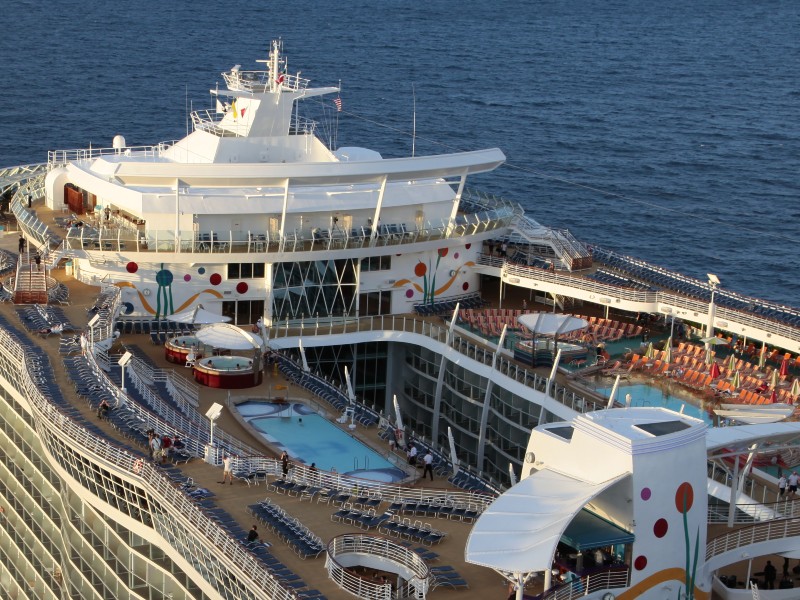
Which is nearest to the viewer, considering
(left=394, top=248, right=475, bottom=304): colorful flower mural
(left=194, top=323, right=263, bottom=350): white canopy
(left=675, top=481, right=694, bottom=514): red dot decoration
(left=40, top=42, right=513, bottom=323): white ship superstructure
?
(left=675, top=481, right=694, bottom=514): red dot decoration

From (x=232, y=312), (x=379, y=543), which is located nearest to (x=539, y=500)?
(x=379, y=543)

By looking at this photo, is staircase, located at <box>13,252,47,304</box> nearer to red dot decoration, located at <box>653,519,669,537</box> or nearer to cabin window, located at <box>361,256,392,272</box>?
cabin window, located at <box>361,256,392,272</box>

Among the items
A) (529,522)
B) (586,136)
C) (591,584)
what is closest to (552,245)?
(591,584)

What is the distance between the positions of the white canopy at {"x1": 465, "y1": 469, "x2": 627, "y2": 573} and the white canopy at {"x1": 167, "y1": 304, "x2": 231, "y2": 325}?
99.6 feet

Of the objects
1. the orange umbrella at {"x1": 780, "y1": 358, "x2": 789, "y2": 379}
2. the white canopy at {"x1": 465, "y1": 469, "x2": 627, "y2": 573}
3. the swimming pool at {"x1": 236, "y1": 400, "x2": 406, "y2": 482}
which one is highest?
the white canopy at {"x1": 465, "y1": 469, "x2": 627, "y2": 573}

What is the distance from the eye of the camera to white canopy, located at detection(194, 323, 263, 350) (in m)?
70.2

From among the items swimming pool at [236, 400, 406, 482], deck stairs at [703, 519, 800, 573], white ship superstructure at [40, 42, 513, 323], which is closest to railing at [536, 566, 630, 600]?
deck stairs at [703, 519, 800, 573]

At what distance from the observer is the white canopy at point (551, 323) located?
233 ft

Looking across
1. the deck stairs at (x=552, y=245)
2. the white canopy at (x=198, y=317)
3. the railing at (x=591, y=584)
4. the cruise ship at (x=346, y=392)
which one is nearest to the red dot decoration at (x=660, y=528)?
the cruise ship at (x=346, y=392)

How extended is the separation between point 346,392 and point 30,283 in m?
17.1

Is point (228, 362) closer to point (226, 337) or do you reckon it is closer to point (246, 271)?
point (226, 337)

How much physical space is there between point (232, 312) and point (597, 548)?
37580mm

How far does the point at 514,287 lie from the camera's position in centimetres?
8762

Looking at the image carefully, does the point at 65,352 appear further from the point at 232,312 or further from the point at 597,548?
the point at 597,548
